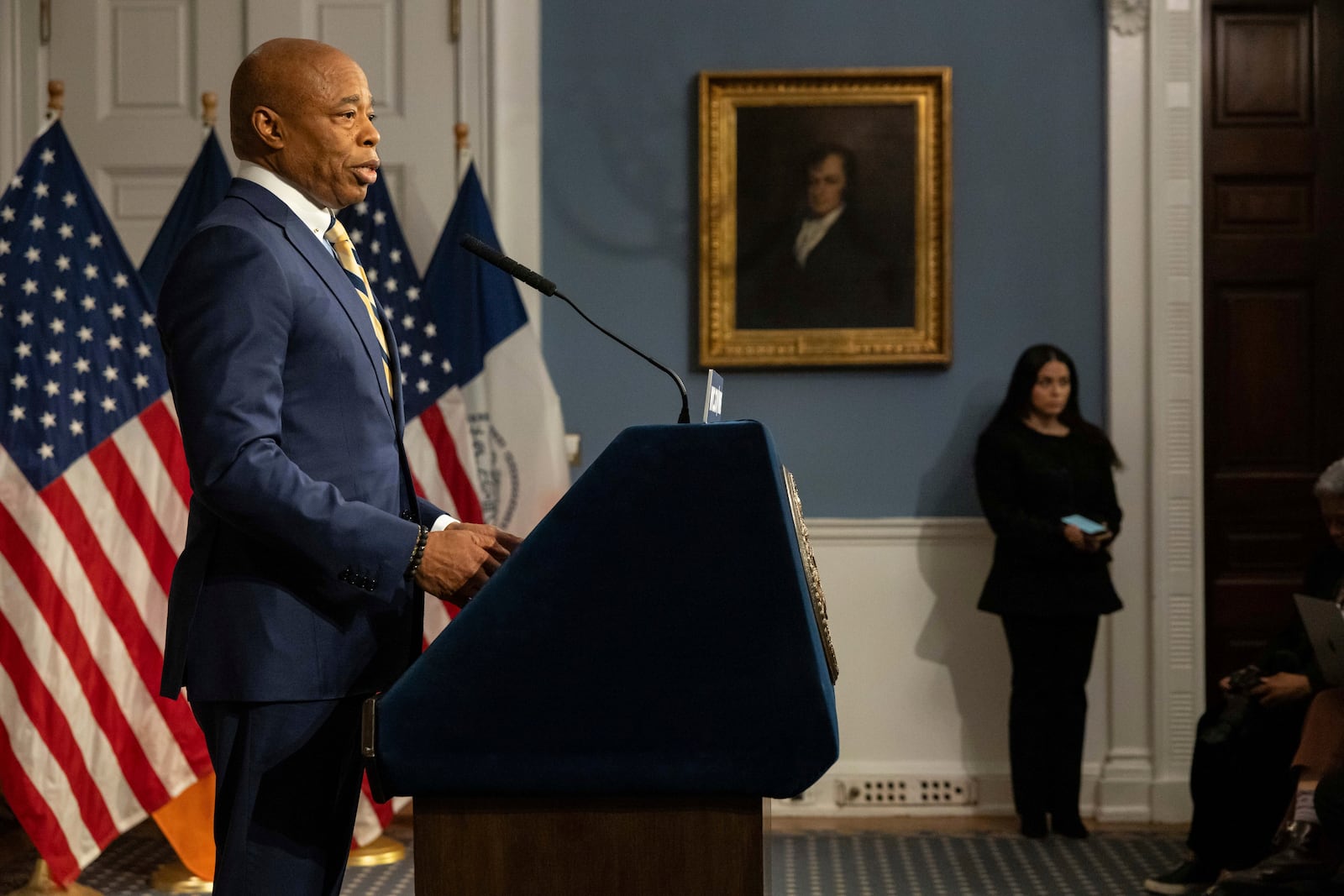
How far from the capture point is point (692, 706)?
133cm

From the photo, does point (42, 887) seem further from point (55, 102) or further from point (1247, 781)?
point (1247, 781)

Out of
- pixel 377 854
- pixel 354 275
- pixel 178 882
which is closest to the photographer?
pixel 354 275

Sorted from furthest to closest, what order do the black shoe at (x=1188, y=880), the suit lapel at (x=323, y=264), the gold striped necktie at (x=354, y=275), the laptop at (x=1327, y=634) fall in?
the black shoe at (x=1188, y=880)
the laptop at (x=1327, y=634)
the gold striped necktie at (x=354, y=275)
the suit lapel at (x=323, y=264)

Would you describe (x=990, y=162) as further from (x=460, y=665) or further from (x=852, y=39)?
(x=460, y=665)

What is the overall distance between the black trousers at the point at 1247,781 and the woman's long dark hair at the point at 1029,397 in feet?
4.23

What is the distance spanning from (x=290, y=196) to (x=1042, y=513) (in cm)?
344

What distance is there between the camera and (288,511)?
1446 mm

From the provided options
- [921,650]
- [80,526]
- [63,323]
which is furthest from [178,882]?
[921,650]

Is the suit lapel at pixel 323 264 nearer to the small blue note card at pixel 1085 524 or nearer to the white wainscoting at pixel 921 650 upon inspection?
the small blue note card at pixel 1085 524

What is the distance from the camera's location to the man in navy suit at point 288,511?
1.47 m

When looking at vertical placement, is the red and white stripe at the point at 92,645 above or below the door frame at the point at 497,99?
below

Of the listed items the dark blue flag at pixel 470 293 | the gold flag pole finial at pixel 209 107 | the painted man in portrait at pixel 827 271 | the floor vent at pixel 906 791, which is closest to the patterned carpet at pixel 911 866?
the floor vent at pixel 906 791

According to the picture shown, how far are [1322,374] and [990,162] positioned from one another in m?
1.42

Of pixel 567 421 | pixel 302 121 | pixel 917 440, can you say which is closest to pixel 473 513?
pixel 567 421
